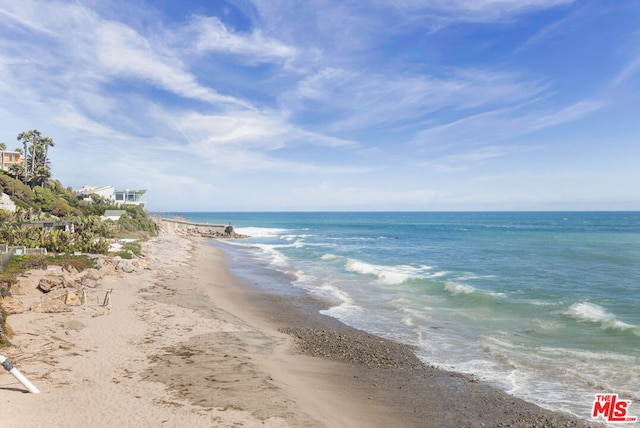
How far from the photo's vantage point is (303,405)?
10.2m

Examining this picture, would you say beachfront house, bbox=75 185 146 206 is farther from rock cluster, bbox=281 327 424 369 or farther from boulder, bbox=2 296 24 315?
rock cluster, bbox=281 327 424 369

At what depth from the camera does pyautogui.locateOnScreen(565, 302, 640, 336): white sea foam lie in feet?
58.5

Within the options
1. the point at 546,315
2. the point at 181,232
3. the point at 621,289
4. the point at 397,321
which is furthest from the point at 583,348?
the point at 181,232

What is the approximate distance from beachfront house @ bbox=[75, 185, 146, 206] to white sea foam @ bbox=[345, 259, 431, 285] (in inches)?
2149

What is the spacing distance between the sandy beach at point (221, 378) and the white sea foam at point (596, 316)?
10.1 metres

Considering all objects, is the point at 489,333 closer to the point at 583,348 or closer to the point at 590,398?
the point at 583,348

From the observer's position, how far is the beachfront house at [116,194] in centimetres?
7347

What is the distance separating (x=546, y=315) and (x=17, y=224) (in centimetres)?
4068

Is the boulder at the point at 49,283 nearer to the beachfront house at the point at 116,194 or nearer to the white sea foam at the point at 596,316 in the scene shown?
the white sea foam at the point at 596,316
